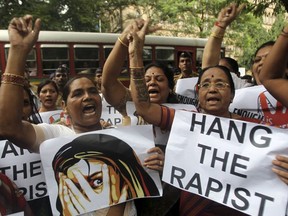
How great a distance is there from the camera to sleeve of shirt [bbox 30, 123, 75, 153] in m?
2.05

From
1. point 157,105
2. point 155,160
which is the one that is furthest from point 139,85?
point 155,160

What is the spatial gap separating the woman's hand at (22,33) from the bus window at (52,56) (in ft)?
31.6

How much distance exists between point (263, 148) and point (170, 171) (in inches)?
21.2

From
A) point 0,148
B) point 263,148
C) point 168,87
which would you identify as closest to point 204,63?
point 168,87

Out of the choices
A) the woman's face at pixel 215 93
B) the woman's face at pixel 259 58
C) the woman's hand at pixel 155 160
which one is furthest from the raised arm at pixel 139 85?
the woman's face at pixel 259 58

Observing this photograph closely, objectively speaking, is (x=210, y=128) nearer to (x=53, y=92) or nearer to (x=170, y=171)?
(x=170, y=171)

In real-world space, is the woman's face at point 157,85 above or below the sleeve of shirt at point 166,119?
above

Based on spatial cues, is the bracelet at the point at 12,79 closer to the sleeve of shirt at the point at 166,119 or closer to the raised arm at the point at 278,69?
the sleeve of shirt at the point at 166,119

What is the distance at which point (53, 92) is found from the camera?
166 inches

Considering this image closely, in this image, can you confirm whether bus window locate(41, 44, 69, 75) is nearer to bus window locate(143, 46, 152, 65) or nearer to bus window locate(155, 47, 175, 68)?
bus window locate(143, 46, 152, 65)

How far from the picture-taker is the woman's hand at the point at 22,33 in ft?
6.29

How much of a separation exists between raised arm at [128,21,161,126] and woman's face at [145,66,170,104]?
46 centimetres

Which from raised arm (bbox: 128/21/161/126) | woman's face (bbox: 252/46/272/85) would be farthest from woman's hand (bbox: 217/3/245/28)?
raised arm (bbox: 128/21/161/126)

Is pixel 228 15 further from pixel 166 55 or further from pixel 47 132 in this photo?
pixel 166 55
